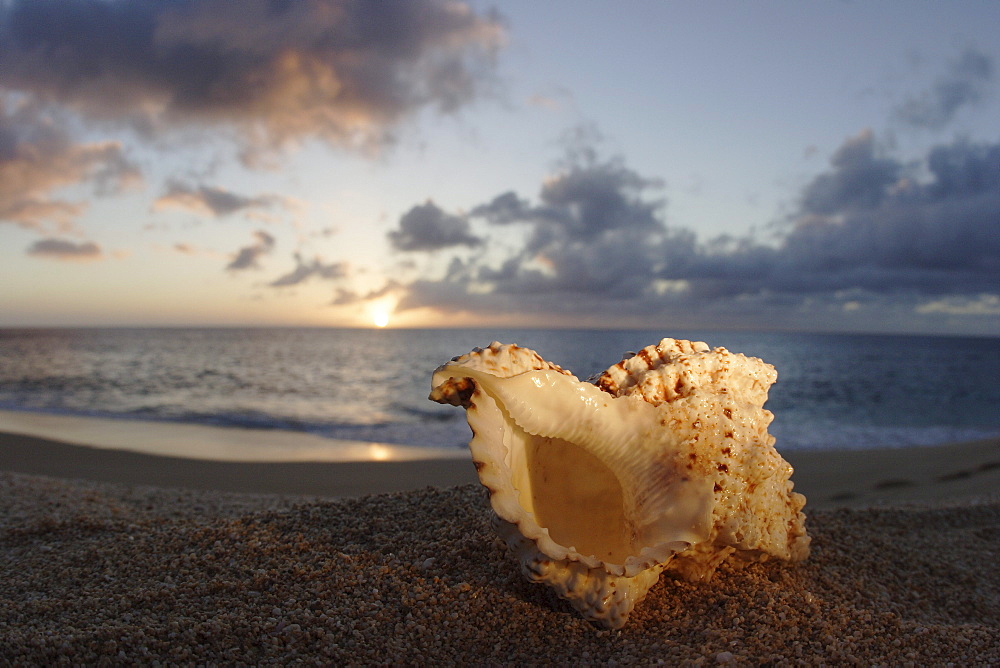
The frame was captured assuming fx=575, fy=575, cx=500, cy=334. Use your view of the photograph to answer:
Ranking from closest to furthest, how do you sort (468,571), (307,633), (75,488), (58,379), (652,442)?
(307,633), (652,442), (468,571), (75,488), (58,379)

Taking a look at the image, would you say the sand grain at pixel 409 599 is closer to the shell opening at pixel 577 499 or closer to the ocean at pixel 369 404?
the shell opening at pixel 577 499

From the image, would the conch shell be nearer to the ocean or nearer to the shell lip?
the shell lip

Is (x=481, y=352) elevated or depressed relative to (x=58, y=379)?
elevated

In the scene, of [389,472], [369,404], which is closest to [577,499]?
[389,472]

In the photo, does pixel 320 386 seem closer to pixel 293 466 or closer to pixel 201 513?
pixel 293 466

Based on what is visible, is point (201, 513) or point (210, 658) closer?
point (210, 658)

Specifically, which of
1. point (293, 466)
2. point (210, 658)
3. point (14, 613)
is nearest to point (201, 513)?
point (14, 613)

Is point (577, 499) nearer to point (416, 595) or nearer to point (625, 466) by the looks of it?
point (625, 466)
